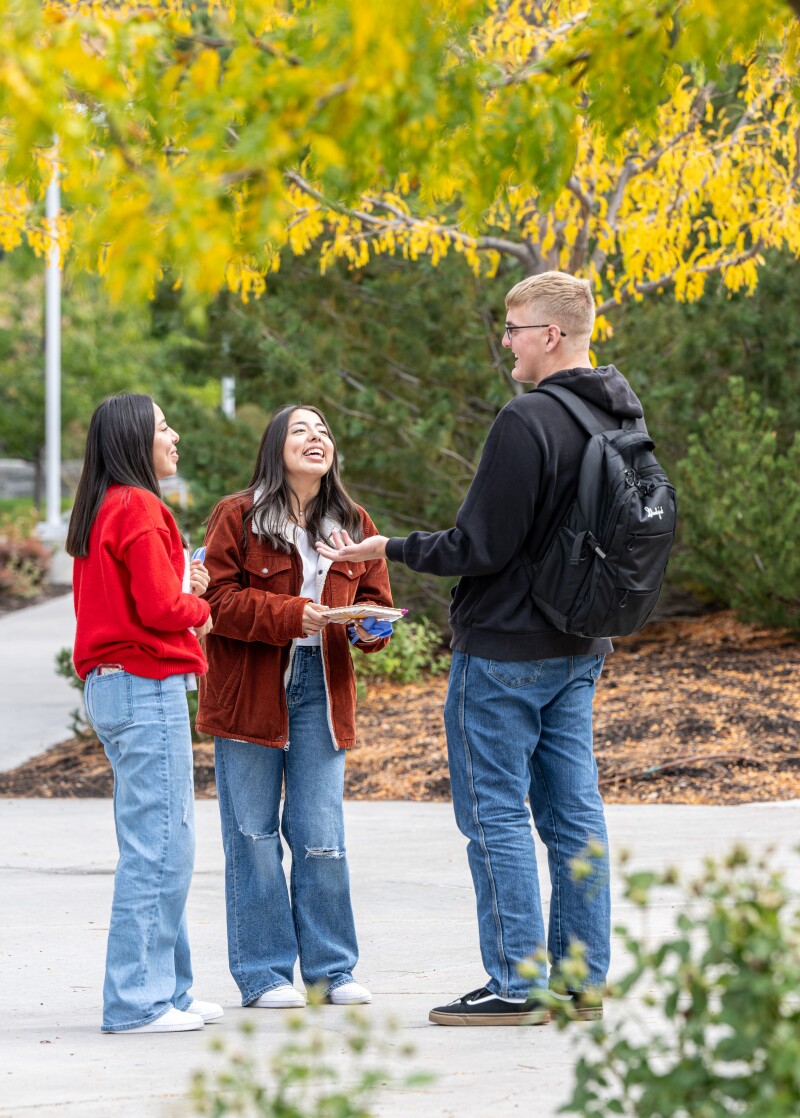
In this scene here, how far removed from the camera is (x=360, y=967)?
485 cm

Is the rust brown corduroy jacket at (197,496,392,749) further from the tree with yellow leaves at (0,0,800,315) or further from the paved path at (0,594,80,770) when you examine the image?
the paved path at (0,594,80,770)

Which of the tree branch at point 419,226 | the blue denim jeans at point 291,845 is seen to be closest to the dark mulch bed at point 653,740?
the tree branch at point 419,226

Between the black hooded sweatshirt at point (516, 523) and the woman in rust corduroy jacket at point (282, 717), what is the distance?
0.49 metres

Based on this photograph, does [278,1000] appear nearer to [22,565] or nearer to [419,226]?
[419,226]

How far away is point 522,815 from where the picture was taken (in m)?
4.04

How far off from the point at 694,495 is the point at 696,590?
156cm

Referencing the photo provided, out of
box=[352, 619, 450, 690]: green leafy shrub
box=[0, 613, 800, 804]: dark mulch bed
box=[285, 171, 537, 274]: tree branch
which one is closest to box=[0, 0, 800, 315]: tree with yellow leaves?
box=[285, 171, 537, 274]: tree branch

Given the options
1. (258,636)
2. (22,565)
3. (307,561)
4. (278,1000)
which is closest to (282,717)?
(258,636)

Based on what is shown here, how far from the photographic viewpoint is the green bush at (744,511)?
9.50 metres

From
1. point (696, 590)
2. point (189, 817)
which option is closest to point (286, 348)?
point (696, 590)

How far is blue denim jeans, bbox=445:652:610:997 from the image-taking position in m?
3.98

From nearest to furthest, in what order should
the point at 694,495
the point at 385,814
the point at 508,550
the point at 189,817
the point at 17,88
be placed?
the point at 17,88 → the point at 508,550 → the point at 189,817 → the point at 385,814 → the point at 694,495

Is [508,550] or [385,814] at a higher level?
[508,550]

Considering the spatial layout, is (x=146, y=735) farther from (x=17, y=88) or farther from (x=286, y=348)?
(x=286, y=348)
